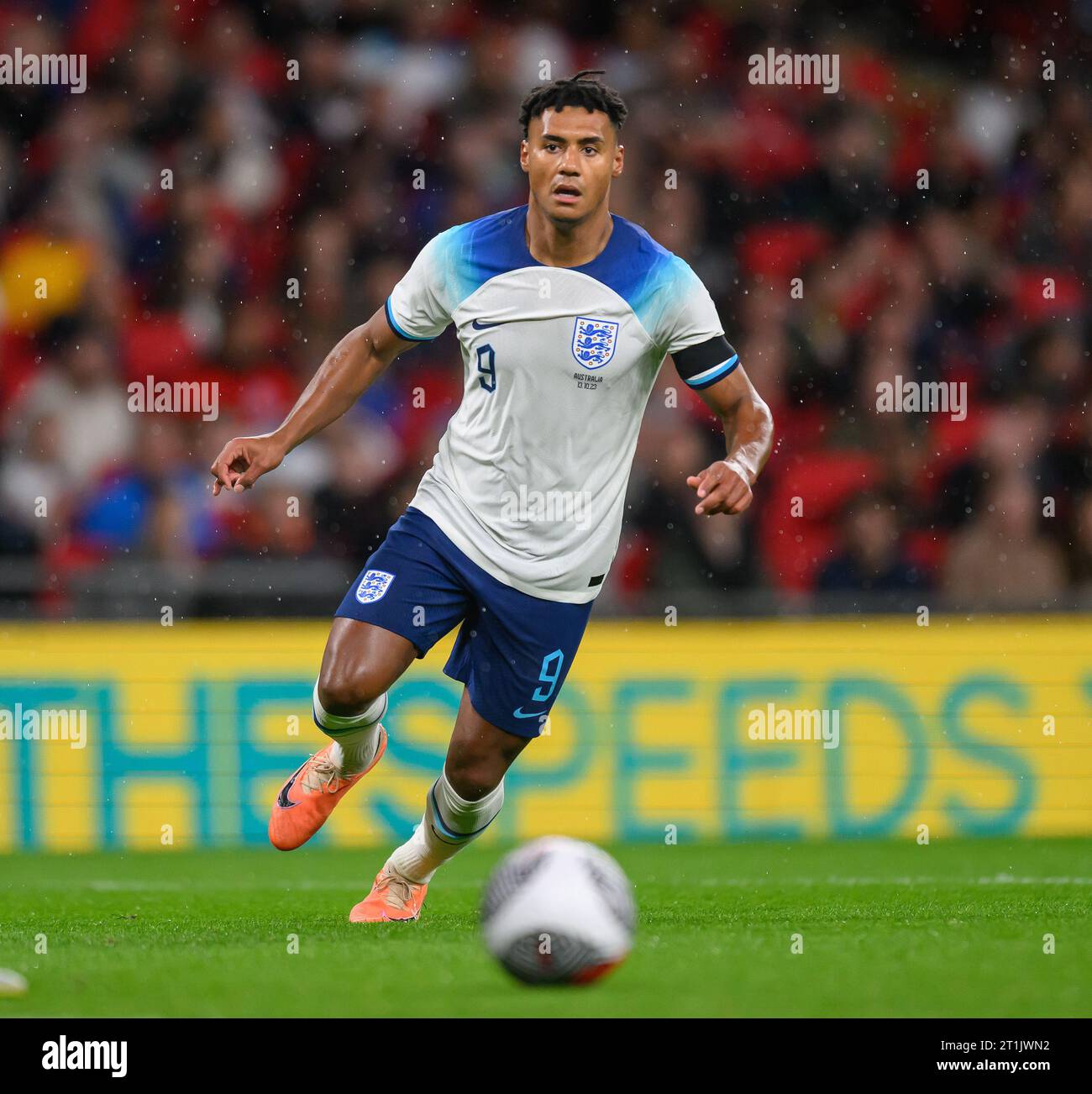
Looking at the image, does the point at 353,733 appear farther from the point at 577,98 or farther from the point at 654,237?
the point at 654,237

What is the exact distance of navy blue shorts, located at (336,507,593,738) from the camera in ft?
20.2

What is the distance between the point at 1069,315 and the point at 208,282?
5.57 metres

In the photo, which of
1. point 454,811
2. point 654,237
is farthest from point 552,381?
point 654,237

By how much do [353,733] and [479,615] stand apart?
57 cm

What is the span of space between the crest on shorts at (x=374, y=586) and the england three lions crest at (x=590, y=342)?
92 centimetres

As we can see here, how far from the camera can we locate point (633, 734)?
10492mm

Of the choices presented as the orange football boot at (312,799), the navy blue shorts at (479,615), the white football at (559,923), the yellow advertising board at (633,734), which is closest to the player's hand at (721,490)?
the navy blue shorts at (479,615)

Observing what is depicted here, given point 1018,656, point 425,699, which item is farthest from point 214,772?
point 1018,656

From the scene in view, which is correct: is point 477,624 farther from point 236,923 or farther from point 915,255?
point 915,255

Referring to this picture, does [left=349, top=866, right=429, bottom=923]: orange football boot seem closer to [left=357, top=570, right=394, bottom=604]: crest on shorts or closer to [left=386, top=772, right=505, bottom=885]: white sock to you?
[left=386, top=772, right=505, bottom=885]: white sock

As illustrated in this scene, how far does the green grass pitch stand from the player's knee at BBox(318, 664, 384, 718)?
737 millimetres

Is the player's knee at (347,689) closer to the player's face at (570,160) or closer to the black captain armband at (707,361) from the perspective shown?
the black captain armband at (707,361)

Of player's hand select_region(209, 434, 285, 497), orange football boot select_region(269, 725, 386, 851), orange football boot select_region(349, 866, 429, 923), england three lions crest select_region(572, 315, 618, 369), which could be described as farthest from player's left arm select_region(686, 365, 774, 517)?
orange football boot select_region(349, 866, 429, 923)

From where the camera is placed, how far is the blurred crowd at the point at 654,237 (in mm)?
11422
